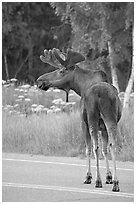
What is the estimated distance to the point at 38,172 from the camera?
551 inches

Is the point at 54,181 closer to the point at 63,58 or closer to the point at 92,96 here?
the point at 92,96

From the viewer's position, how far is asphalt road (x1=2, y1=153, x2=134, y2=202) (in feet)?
35.9

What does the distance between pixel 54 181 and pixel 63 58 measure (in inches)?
86.0

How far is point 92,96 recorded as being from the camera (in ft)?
37.1

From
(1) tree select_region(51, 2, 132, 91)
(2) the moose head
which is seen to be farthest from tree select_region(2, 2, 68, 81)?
(2) the moose head

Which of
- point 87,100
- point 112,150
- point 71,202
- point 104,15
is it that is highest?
point 104,15

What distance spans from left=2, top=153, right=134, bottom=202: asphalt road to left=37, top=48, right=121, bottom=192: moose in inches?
10.8

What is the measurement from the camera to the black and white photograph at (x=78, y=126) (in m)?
11.3

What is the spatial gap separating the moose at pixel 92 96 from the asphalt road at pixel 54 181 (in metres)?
0.27

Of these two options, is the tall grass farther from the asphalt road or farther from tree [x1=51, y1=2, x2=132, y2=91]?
tree [x1=51, y1=2, x2=132, y2=91]

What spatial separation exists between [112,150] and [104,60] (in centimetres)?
1771

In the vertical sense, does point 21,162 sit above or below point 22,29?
below

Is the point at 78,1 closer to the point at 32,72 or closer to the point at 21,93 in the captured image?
the point at 21,93

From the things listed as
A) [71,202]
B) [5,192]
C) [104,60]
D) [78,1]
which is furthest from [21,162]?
[104,60]
